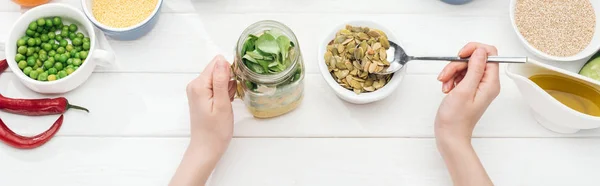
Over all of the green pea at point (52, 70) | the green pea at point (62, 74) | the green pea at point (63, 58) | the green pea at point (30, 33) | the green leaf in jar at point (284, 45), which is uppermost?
the green leaf in jar at point (284, 45)

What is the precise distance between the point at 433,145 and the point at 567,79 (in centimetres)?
27

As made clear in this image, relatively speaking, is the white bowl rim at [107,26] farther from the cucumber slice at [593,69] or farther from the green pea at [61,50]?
the cucumber slice at [593,69]

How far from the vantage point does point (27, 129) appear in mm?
1160

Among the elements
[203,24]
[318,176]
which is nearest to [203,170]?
[318,176]

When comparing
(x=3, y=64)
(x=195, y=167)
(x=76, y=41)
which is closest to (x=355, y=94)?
(x=195, y=167)

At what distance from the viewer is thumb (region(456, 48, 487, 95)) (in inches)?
41.1

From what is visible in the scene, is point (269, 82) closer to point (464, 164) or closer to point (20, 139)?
point (464, 164)

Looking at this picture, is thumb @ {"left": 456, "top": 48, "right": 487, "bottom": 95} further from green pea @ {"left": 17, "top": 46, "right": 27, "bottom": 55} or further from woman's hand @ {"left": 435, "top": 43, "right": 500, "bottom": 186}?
green pea @ {"left": 17, "top": 46, "right": 27, "bottom": 55}

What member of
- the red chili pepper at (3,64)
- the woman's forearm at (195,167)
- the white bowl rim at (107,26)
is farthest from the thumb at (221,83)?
the red chili pepper at (3,64)

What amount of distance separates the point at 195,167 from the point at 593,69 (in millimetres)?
767

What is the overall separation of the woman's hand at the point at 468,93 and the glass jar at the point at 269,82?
26 centimetres

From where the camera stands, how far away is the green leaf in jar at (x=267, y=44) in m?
1.01

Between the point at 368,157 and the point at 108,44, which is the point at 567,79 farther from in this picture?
the point at 108,44

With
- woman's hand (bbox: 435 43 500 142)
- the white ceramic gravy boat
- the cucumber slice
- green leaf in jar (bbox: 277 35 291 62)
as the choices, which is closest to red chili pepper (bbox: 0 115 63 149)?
green leaf in jar (bbox: 277 35 291 62)
